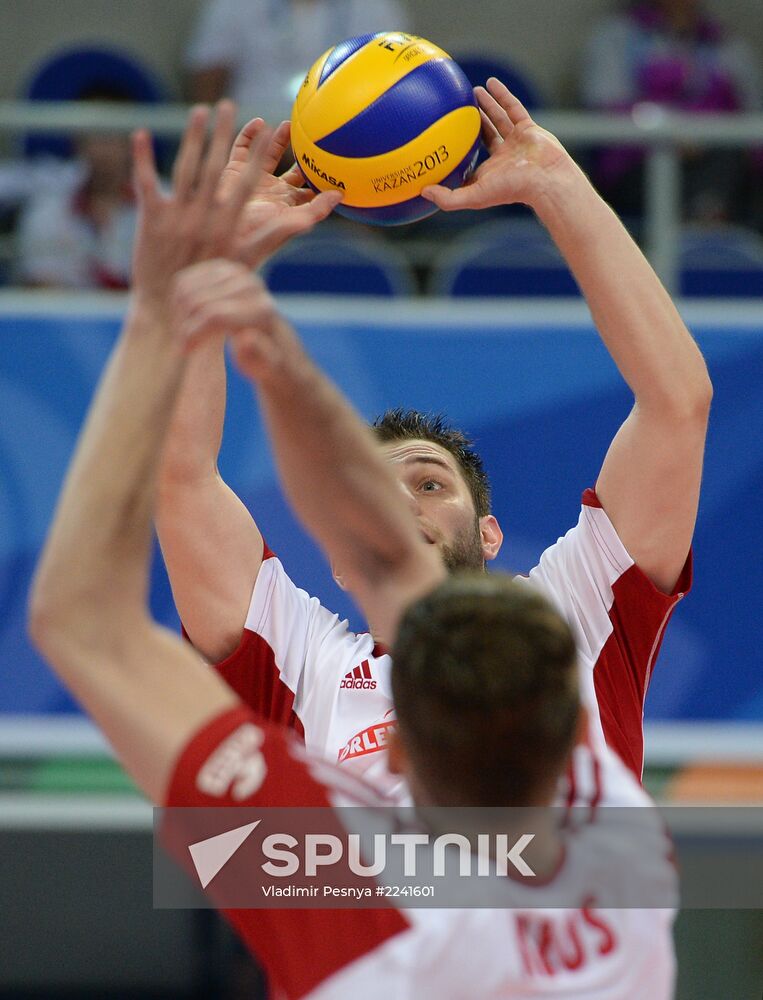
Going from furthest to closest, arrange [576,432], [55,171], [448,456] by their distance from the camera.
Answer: [55,171] < [576,432] < [448,456]

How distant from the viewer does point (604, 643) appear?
3170 mm

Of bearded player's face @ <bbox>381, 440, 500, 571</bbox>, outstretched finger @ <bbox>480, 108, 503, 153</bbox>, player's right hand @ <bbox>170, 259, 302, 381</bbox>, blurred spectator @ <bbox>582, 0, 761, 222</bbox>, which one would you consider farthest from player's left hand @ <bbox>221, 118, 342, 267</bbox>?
blurred spectator @ <bbox>582, 0, 761, 222</bbox>

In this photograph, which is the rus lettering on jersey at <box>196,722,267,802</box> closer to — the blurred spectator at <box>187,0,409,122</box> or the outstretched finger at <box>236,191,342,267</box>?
the outstretched finger at <box>236,191,342,267</box>

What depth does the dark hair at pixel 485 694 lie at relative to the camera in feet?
5.81

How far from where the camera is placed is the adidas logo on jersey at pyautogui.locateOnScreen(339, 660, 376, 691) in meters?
3.16

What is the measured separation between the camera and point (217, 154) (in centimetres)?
186

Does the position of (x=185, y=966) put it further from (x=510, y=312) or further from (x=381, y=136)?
(x=381, y=136)

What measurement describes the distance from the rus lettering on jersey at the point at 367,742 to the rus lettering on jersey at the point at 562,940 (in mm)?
1110

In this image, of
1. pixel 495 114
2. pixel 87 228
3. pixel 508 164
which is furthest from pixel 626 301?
pixel 87 228

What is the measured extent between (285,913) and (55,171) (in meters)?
6.17

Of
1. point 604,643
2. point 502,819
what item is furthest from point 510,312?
point 502,819

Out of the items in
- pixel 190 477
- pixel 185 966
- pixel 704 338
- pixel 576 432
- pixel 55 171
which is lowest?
Result: pixel 185 966

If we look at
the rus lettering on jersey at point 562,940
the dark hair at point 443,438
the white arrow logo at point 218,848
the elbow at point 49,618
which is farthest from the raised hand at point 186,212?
the dark hair at point 443,438

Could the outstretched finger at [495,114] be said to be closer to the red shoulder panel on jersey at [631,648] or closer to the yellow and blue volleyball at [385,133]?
the yellow and blue volleyball at [385,133]
